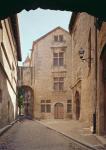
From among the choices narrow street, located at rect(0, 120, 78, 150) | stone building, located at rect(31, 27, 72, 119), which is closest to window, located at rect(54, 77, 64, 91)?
stone building, located at rect(31, 27, 72, 119)

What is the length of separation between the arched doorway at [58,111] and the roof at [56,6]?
36.8 metres

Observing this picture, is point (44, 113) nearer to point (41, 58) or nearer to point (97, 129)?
point (41, 58)

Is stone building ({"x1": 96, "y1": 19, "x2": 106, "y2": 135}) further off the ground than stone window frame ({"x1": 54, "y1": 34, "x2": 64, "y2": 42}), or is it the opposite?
stone window frame ({"x1": 54, "y1": 34, "x2": 64, "y2": 42})

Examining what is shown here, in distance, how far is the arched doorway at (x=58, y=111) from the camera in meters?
45.5

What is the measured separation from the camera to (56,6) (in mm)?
8977

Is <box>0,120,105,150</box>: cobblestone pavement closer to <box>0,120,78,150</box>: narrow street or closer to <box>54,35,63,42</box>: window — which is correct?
<box>0,120,78,150</box>: narrow street

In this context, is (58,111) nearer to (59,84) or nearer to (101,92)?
(59,84)

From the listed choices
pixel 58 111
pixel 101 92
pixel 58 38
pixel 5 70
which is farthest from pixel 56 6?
pixel 58 38

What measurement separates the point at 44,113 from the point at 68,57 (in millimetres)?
7319

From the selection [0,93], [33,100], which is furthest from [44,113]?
[0,93]

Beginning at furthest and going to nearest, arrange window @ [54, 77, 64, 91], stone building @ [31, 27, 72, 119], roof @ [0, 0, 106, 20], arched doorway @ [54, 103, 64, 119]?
window @ [54, 77, 64, 91]
stone building @ [31, 27, 72, 119]
arched doorway @ [54, 103, 64, 119]
roof @ [0, 0, 106, 20]

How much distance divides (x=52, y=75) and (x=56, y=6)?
37591 millimetres

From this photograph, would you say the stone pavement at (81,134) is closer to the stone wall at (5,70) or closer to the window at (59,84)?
the stone wall at (5,70)

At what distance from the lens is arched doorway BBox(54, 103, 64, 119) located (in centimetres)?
4553
